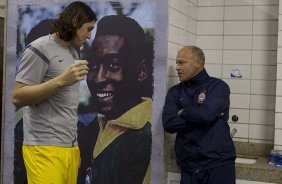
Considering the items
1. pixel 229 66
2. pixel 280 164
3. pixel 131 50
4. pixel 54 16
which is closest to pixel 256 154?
pixel 280 164

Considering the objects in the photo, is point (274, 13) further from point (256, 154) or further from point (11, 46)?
point (11, 46)

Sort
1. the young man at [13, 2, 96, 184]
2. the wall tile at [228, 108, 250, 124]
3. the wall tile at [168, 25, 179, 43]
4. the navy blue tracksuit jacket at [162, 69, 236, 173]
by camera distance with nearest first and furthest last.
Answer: the young man at [13, 2, 96, 184] → the navy blue tracksuit jacket at [162, 69, 236, 173] → the wall tile at [168, 25, 179, 43] → the wall tile at [228, 108, 250, 124]

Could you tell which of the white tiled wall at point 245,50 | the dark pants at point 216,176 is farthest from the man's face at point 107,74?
the dark pants at point 216,176

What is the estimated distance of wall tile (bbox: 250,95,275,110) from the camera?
11.2ft

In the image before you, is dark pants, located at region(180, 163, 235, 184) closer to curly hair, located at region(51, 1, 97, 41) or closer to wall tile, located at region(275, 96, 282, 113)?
wall tile, located at region(275, 96, 282, 113)

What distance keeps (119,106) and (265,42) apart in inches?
47.4

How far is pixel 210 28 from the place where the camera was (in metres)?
3.55

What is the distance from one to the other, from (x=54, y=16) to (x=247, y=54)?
1.46m

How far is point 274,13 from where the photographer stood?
3377mm

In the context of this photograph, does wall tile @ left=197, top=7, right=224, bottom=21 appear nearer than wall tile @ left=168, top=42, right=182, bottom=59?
No

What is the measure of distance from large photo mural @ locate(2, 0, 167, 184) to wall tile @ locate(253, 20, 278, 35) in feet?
2.71

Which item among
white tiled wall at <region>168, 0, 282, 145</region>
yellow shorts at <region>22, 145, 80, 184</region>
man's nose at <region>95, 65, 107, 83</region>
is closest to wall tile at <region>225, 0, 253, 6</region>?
white tiled wall at <region>168, 0, 282, 145</region>

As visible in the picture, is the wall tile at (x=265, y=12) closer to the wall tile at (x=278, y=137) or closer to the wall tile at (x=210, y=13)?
the wall tile at (x=210, y=13)

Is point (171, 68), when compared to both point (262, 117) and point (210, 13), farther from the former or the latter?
point (262, 117)
